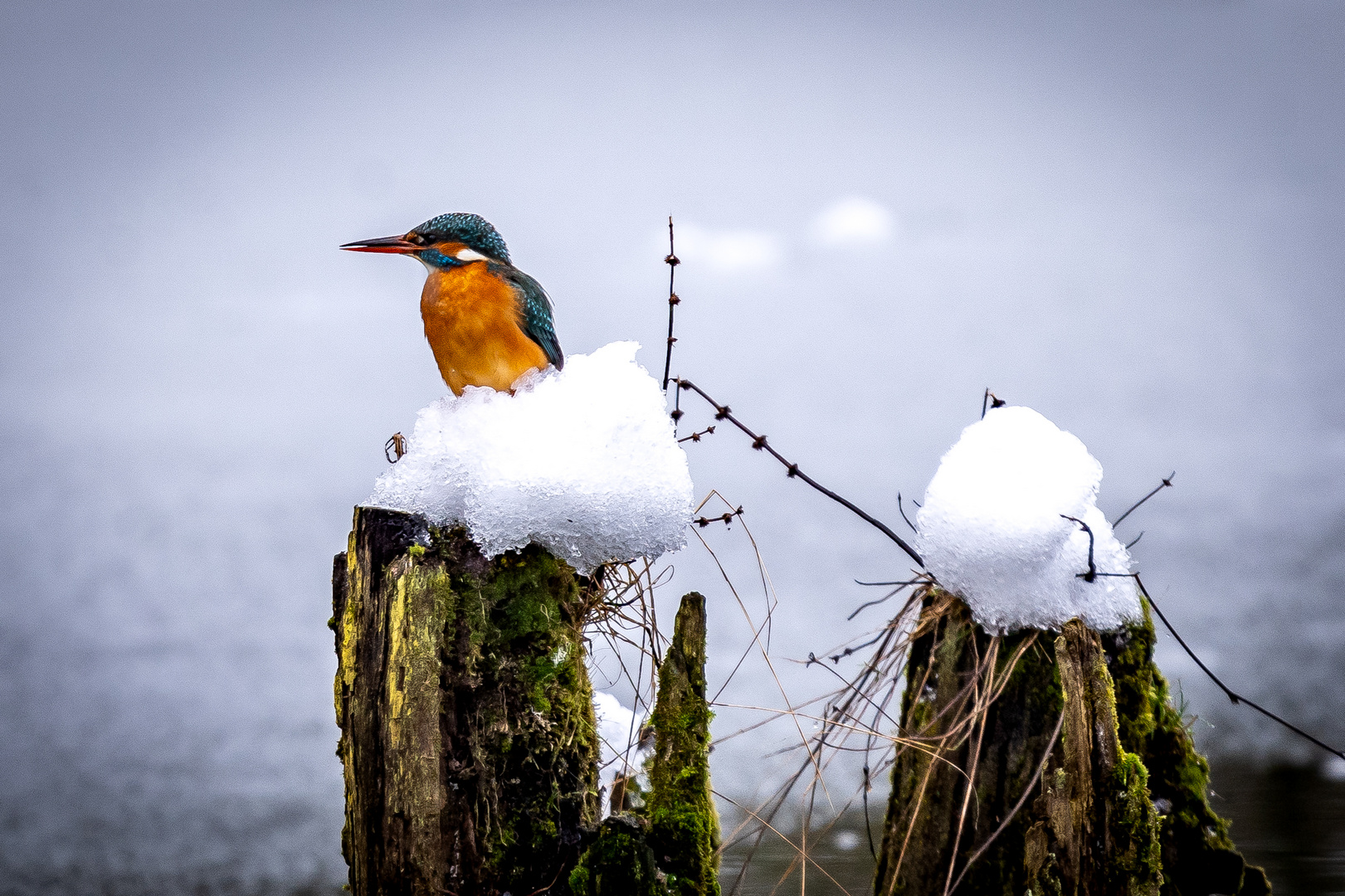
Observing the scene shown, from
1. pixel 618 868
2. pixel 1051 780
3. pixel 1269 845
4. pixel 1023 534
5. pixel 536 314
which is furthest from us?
pixel 1269 845

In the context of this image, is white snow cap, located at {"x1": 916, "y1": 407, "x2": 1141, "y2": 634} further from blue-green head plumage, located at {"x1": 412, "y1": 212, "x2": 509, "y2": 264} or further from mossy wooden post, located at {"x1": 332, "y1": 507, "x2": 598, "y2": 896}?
blue-green head plumage, located at {"x1": 412, "y1": 212, "x2": 509, "y2": 264}

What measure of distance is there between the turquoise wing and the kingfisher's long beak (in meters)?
0.31

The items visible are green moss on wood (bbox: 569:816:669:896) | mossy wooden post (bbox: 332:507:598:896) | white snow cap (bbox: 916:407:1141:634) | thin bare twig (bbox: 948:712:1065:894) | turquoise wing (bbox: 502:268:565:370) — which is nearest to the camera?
green moss on wood (bbox: 569:816:669:896)

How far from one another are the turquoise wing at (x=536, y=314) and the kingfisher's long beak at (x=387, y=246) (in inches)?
12.1

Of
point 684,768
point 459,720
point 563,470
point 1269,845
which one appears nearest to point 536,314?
point 563,470

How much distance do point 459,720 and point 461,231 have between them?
55.8 inches

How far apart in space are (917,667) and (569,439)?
4.55ft

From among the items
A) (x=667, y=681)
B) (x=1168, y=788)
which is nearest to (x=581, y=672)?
(x=667, y=681)

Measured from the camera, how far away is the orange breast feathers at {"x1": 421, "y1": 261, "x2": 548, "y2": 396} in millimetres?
2602

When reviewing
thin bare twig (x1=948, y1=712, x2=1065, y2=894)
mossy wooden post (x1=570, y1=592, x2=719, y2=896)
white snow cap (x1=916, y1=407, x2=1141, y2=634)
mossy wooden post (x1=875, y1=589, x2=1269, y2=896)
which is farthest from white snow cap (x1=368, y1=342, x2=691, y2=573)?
thin bare twig (x1=948, y1=712, x2=1065, y2=894)

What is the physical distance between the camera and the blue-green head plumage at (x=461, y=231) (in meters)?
2.73

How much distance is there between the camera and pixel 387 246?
2.77 metres

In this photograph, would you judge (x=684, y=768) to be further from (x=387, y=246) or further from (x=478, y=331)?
(x=387, y=246)

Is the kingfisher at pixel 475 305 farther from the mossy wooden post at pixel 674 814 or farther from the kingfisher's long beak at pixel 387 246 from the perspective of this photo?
the mossy wooden post at pixel 674 814
